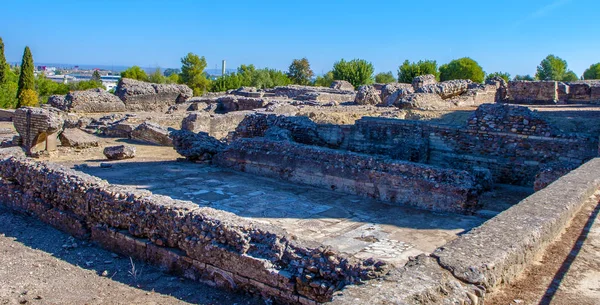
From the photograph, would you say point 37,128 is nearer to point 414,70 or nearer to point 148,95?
point 148,95

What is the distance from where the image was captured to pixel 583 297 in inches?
132

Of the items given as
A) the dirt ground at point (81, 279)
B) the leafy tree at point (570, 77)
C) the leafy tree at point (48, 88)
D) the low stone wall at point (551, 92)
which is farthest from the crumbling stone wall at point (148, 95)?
the leafy tree at point (570, 77)

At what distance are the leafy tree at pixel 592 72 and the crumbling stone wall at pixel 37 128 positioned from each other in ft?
210

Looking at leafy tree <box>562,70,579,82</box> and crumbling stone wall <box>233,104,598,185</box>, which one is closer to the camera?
crumbling stone wall <box>233,104,598,185</box>

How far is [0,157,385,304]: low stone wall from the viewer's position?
529 cm

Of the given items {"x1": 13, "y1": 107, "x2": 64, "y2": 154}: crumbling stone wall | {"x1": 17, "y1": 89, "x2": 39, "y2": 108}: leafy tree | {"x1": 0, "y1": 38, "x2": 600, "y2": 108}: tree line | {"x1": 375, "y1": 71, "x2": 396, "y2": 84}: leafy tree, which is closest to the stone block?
{"x1": 13, "y1": 107, "x2": 64, "y2": 154}: crumbling stone wall

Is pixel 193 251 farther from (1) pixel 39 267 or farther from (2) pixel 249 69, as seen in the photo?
(2) pixel 249 69

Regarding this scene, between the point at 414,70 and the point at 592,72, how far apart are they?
1233 inches

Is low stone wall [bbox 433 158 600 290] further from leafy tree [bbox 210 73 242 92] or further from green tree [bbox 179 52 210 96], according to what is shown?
green tree [bbox 179 52 210 96]

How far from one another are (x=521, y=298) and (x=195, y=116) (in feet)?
53.8

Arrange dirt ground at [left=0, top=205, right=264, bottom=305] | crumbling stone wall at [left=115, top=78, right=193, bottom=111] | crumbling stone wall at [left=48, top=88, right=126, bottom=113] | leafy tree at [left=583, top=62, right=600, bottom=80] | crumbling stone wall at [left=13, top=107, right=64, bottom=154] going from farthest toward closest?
leafy tree at [left=583, top=62, right=600, bottom=80] < crumbling stone wall at [left=115, top=78, right=193, bottom=111] < crumbling stone wall at [left=48, top=88, right=126, bottom=113] < crumbling stone wall at [left=13, top=107, right=64, bottom=154] < dirt ground at [left=0, top=205, right=264, bottom=305]

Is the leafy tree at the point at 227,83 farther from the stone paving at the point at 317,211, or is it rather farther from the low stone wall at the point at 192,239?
the low stone wall at the point at 192,239

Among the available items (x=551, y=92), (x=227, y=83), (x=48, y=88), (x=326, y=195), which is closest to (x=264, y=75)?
(x=227, y=83)

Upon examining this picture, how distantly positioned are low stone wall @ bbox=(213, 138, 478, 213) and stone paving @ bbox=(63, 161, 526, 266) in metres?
0.25
